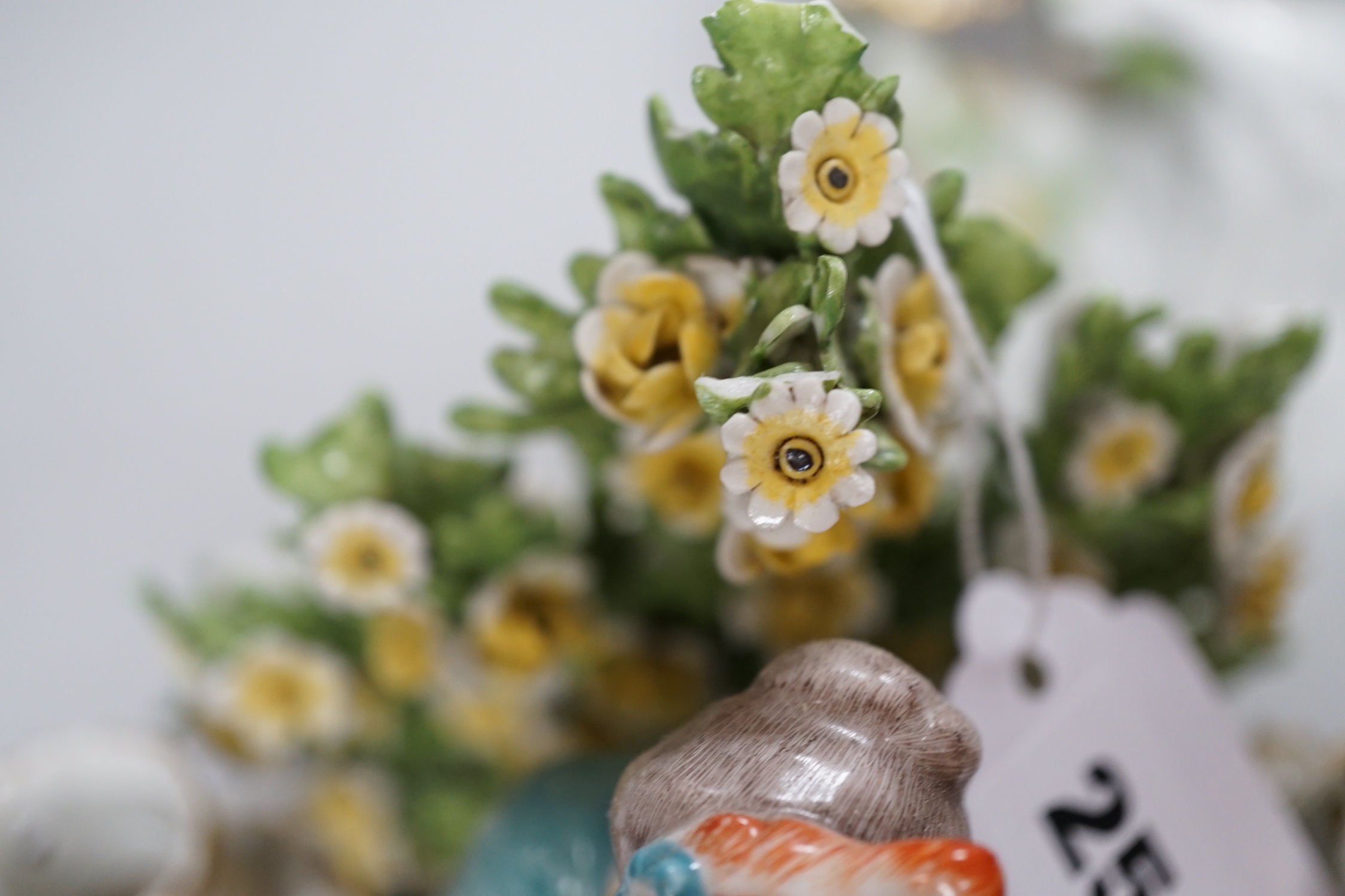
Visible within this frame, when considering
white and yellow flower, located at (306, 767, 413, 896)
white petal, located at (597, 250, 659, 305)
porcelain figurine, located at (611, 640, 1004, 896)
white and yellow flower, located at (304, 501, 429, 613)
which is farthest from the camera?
white and yellow flower, located at (306, 767, 413, 896)

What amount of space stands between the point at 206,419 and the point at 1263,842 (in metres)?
0.68

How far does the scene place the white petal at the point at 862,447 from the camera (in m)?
0.32

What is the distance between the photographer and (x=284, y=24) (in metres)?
0.82

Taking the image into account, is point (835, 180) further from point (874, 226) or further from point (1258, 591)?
point (1258, 591)

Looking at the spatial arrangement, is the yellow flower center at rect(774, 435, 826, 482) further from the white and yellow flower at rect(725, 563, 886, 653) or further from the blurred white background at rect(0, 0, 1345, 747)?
the blurred white background at rect(0, 0, 1345, 747)

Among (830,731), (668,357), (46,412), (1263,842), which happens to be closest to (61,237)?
(46,412)

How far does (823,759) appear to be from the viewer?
0.33 m

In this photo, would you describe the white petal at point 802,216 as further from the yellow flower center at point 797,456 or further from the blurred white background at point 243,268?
the blurred white background at point 243,268

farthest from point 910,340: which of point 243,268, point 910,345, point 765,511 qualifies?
point 243,268

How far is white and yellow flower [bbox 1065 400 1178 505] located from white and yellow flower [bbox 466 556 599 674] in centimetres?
24

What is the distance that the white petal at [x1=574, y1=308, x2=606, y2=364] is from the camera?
39cm

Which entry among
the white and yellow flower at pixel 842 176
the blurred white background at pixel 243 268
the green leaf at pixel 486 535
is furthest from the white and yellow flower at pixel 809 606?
the blurred white background at pixel 243 268

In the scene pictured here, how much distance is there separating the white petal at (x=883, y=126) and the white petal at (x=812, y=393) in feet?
0.28

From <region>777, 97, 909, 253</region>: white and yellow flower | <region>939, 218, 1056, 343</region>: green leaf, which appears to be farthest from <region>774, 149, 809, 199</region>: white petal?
<region>939, 218, 1056, 343</region>: green leaf
